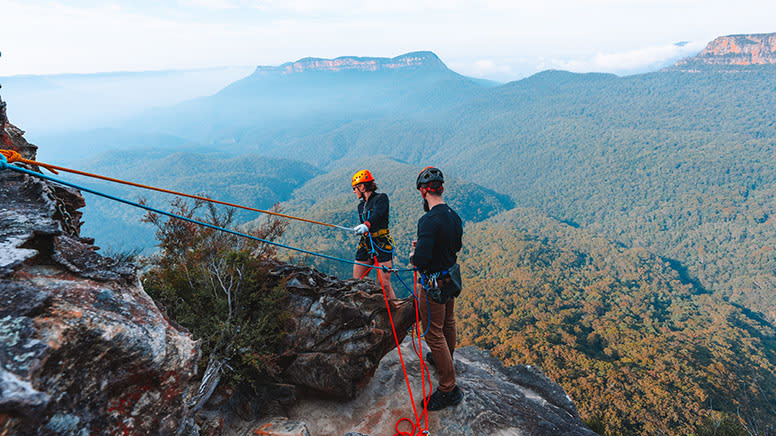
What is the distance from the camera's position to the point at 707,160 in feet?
551

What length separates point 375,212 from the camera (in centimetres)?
573

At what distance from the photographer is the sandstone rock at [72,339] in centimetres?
197

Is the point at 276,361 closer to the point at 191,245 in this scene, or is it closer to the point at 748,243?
the point at 191,245

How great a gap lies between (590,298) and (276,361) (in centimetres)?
7383

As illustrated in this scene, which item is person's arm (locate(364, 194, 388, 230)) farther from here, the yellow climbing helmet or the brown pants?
the brown pants

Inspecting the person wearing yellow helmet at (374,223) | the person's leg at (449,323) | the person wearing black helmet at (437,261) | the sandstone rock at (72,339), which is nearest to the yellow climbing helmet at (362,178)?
the person wearing yellow helmet at (374,223)

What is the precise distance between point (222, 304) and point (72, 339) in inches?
110

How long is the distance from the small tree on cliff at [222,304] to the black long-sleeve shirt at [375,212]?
1.82 metres

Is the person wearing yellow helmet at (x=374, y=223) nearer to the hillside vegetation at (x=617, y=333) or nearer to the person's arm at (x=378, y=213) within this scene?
the person's arm at (x=378, y=213)

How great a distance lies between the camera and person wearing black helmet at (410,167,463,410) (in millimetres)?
3993

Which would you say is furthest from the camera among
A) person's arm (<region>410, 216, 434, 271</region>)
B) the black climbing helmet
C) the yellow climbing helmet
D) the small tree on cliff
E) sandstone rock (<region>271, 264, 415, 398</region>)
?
the yellow climbing helmet

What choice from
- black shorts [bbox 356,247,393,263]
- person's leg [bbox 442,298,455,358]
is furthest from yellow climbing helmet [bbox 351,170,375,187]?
person's leg [bbox 442,298,455,358]

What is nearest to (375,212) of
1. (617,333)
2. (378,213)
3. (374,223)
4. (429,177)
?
(378,213)

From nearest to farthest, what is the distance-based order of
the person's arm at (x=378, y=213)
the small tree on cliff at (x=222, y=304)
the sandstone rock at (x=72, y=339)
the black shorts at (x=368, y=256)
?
the sandstone rock at (x=72, y=339)
the small tree on cliff at (x=222, y=304)
the person's arm at (x=378, y=213)
the black shorts at (x=368, y=256)
